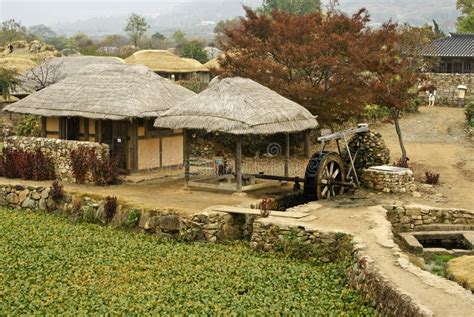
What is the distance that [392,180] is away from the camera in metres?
20.8

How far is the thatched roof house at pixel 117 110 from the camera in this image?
22109 millimetres

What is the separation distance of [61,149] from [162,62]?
94.1ft

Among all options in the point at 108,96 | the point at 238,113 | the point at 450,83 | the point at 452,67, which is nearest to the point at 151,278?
the point at 238,113

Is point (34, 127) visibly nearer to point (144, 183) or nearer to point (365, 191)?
point (144, 183)

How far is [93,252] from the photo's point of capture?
16.3m

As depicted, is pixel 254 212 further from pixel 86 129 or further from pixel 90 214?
pixel 86 129

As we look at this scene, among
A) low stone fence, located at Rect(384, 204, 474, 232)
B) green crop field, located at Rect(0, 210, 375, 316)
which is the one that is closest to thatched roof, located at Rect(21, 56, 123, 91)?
green crop field, located at Rect(0, 210, 375, 316)

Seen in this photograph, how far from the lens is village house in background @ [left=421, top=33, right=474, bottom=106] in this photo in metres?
45.6

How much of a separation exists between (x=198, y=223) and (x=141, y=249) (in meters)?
1.58

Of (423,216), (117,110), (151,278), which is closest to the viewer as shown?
(151,278)

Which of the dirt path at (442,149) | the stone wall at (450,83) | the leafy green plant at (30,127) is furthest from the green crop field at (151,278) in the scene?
the stone wall at (450,83)

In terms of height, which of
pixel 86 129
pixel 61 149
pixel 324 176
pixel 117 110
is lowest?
pixel 324 176

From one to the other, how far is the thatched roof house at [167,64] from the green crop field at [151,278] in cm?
3166

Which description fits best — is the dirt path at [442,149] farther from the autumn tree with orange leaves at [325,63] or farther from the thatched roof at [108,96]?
the thatched roof at [108,96]
